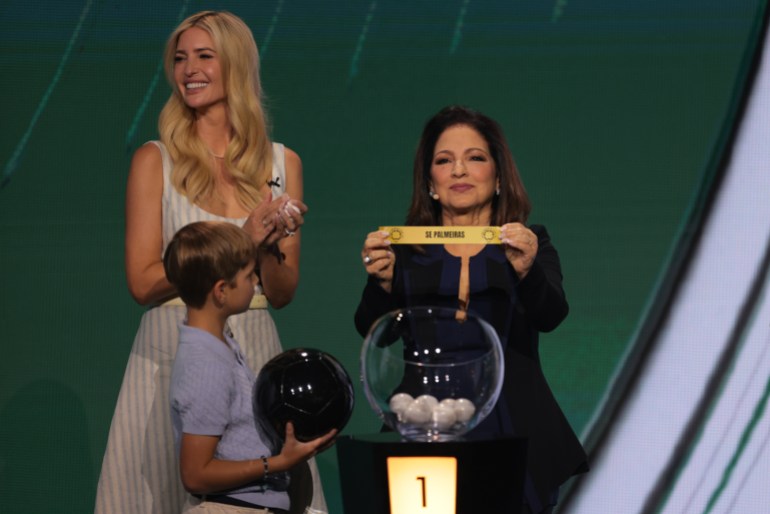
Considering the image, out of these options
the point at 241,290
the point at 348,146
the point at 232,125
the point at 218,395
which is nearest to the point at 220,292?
the point at 241,290

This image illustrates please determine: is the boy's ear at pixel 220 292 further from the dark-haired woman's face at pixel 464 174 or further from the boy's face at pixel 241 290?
the dark-haired woman's face at pixel 464 174

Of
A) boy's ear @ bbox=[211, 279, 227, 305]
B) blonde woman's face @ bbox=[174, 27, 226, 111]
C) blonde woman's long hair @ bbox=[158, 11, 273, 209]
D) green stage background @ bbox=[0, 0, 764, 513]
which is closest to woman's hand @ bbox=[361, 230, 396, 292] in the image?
boy's ear @ bbox=[211, 279, 227, 305]

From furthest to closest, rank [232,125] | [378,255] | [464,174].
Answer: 1. [232,125]
2. [464,174]
3. [378,255]

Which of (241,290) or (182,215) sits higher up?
(182,215)

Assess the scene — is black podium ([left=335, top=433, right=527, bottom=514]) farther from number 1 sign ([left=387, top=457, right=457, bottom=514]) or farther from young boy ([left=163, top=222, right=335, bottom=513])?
young boy ([left=163, top=222, right=335, bottom=513])

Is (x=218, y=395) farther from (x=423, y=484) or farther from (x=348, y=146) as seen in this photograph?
(x=348, y=146)

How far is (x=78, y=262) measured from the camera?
4.45 metres

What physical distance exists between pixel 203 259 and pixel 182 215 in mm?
394

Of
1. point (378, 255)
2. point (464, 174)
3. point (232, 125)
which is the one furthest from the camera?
point (232, 125)

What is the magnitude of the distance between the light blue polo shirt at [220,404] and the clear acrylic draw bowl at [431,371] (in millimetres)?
357

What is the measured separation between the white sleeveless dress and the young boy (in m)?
0.33

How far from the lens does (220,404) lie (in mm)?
2299

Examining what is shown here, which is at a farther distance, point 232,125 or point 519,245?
point 232,125

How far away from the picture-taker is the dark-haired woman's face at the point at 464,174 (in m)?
2.60
